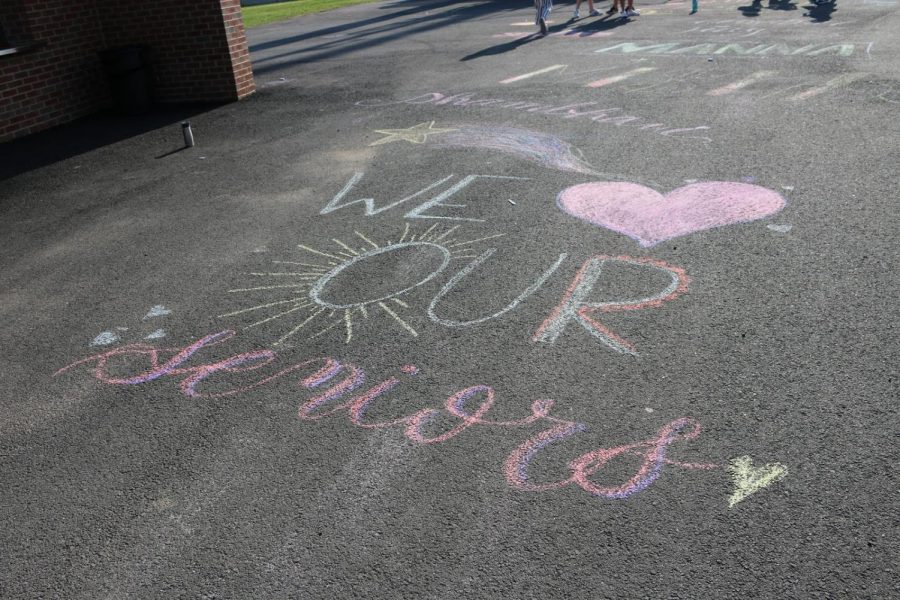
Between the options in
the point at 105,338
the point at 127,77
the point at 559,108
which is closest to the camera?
the point at 105,338

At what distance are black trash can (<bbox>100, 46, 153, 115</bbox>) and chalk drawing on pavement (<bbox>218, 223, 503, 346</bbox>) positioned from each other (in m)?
7.32

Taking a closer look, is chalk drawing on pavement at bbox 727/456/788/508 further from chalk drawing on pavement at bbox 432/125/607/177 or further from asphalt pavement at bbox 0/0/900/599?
chalk drawing on pavement at bbox 432/125/607/177

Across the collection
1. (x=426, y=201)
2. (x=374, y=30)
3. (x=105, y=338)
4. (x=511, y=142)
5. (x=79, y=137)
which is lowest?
(x=105, y=338)

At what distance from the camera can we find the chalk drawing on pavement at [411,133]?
366 inches

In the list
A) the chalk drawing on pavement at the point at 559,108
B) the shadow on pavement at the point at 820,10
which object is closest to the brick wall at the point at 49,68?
the chalk drawing on pavement at the point at 559,108

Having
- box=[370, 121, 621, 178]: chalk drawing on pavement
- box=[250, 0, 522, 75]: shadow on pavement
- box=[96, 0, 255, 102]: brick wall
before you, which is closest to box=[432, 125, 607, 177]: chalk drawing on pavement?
box=[370, 121, 621, 178]: chalk drawing on pavement

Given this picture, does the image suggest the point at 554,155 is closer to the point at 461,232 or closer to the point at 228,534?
the point at 461,232

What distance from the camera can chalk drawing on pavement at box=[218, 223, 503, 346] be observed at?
5.18m

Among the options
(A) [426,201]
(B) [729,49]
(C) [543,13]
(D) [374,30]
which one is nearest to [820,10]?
(B) [729,49]

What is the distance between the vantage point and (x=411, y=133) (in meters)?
9.59

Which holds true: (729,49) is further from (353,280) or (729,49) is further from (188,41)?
(353,280)

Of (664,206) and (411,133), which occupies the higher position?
(411,133)

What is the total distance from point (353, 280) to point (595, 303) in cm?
179

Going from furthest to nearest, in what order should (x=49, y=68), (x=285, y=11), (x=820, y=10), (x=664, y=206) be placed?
(x=285, y=11), (x=820, y=10), (x=49, y=68), (x=664, y=206)
